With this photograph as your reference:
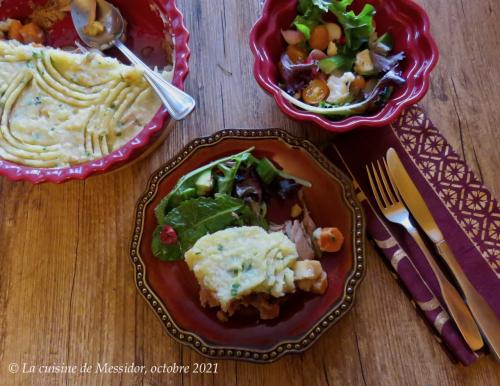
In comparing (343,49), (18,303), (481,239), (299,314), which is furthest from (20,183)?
(481,239)

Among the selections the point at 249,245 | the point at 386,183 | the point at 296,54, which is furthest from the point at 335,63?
the point at 249,245

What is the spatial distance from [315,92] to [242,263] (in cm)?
56

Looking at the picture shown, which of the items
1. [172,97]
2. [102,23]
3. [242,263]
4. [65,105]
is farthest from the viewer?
[102,23]

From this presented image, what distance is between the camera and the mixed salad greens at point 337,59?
4.83 ft

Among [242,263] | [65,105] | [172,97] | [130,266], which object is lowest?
[130,266]

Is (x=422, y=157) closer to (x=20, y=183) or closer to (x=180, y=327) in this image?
(x=180, y=327)

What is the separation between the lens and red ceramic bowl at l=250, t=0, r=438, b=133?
4.52 feet

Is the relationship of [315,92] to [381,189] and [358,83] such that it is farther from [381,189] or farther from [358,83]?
[381,189]

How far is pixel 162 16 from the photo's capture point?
1646 mm

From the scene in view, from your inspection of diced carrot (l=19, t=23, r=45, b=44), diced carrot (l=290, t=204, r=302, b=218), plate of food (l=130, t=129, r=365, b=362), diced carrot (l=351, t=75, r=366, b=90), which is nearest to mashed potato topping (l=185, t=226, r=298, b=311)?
plate of food (l=130, t=129, r=365, b=362)

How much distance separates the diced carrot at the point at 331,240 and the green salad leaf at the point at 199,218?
0.24 m

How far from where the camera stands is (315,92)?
150cm

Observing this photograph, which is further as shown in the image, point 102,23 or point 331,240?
point 102,23

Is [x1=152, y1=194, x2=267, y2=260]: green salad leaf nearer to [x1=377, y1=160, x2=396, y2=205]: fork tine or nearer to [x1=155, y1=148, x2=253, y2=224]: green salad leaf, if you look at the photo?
[x1=155, y1=148, x2=253, y2=224]: green salad leaf
